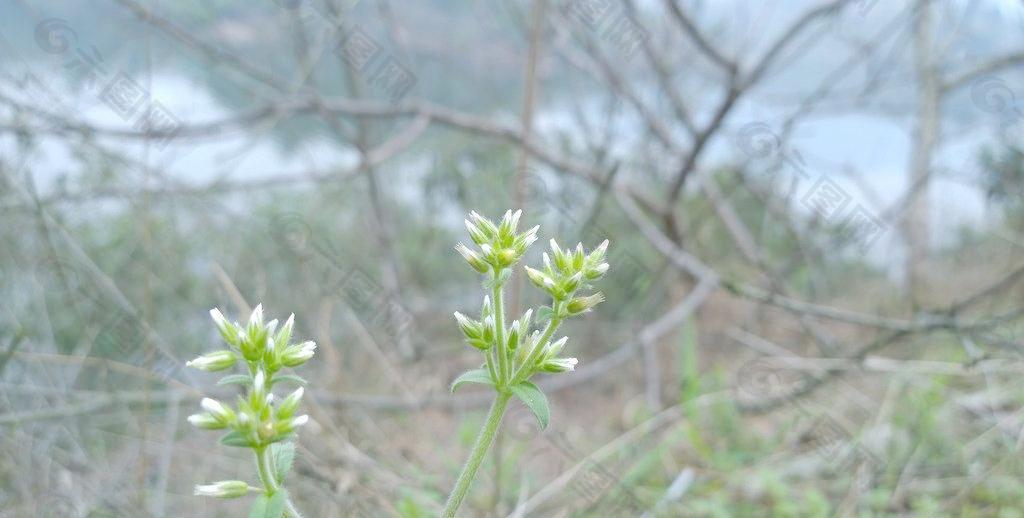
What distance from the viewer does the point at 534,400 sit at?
0.80 m

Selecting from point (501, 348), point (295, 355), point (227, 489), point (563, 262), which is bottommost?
point (227, 489)

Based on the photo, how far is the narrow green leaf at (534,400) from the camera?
79 centimetres

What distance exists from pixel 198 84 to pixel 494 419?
412 cm

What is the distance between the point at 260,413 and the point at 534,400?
0.88 feet

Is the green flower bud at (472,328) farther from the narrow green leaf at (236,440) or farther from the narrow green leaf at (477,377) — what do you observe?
the narrow green leaf at (236,440)

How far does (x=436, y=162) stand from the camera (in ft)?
14.4

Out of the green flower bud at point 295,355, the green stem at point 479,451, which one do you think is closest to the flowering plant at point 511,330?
the green stem at point 479,451

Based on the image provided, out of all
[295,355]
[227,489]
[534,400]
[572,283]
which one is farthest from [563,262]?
[227,489]

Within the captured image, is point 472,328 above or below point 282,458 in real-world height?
above

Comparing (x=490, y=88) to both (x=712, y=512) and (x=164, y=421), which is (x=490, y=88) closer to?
(x=164, y=421)

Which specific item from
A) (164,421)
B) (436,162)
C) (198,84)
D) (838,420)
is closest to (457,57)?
(436,162)

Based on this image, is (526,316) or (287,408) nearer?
(287,408)

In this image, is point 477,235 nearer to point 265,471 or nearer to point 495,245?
point 495,245

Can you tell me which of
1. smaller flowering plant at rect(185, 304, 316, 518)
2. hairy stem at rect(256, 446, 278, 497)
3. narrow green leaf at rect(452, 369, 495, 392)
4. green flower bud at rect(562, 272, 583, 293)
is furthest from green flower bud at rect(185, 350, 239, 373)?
green flower bud at rect(562, 272, 583, 293)
